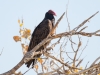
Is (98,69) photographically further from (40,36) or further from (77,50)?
(40,36)

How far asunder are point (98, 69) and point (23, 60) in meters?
0.87

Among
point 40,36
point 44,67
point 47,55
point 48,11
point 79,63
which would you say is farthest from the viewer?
point 48,11

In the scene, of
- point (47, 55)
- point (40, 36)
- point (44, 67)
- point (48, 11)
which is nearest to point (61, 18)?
point (47, 55)

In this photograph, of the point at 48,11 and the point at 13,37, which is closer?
the point at 13,37

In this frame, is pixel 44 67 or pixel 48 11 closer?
pixel 44 67

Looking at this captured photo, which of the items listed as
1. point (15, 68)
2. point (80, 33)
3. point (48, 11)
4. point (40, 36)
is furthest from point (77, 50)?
point (48, 11)

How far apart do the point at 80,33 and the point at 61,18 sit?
0.33 metres

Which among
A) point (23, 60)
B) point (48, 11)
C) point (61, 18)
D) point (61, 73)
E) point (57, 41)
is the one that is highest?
point (48, 11)

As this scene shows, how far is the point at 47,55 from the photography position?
3.18m

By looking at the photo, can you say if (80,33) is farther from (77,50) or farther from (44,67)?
(44,67)

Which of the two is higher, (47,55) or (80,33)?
(80,33)

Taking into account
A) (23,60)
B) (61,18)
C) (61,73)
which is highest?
(61,18)

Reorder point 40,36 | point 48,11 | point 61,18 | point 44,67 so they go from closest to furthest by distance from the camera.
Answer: point 61,18
point 44,67
point 40,36
point 48,11

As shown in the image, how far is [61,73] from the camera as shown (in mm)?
3061
